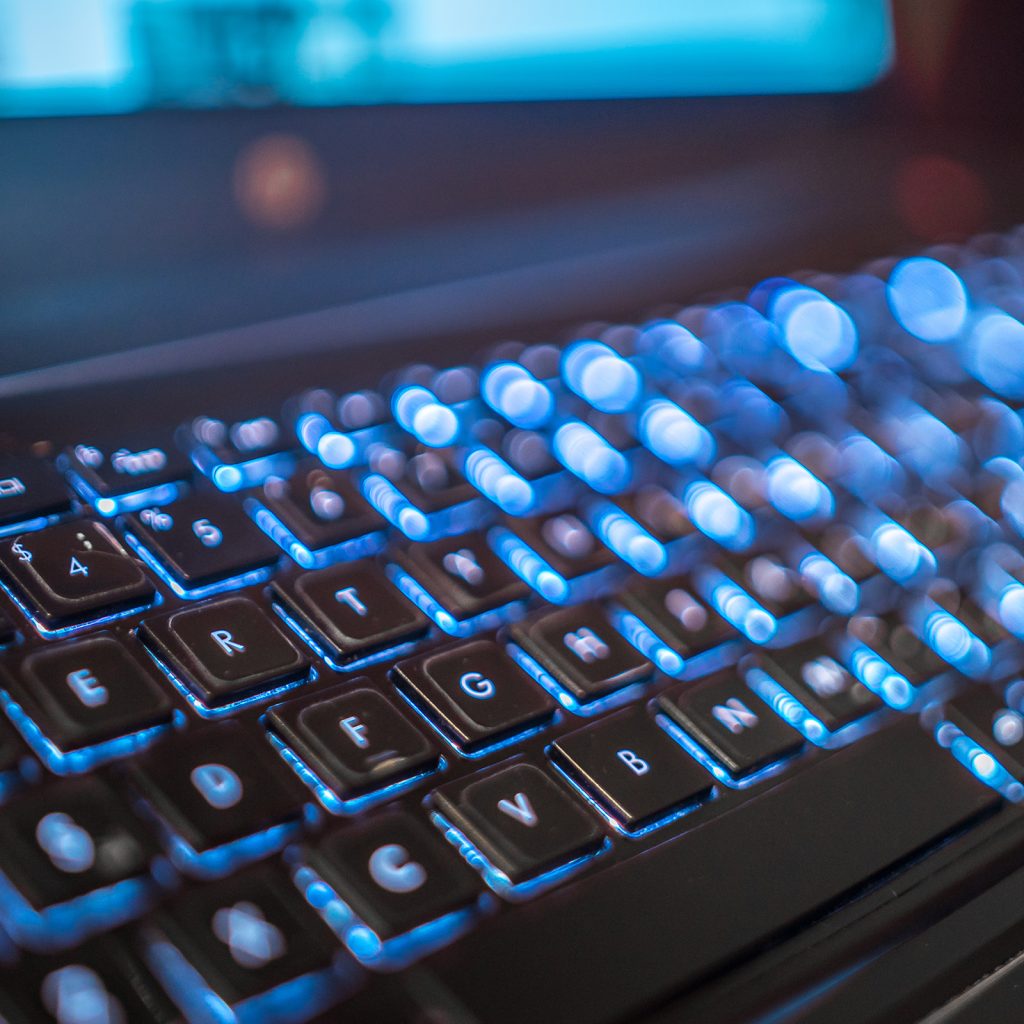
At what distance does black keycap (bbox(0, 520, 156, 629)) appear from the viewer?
210mm

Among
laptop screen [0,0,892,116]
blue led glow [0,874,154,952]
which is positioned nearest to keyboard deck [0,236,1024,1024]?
blue led glow [0,874,154,952]

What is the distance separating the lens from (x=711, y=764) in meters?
0.22

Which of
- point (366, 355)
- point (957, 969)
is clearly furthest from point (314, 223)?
point (957, 969)

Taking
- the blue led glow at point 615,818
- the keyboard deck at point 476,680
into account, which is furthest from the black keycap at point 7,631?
the blue led glow at point 615,818

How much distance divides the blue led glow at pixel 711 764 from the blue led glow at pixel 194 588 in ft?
0.30

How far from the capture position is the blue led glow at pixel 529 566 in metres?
0.26

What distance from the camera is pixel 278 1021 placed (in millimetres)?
163

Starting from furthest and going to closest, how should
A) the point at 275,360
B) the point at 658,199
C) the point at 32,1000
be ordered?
1. the point at 658,199
2. the point at 275,360
3. the point at 32,1000

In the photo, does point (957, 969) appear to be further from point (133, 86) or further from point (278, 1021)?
point (133, 86)

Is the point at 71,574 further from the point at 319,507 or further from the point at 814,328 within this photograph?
the point at 814,328

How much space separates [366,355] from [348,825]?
0.59ft

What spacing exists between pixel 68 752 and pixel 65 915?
0.03m

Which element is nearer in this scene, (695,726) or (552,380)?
(695,726)

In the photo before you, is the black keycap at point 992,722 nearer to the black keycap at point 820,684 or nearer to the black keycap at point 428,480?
the black keycap at point 820,684
